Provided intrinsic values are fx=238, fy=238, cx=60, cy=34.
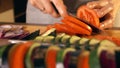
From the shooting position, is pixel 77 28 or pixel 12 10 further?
pixel 12 10

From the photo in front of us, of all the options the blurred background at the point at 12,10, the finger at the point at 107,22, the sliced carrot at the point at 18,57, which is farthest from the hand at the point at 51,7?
the blurred background at the point at 12,10

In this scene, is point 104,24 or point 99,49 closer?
point 99,49

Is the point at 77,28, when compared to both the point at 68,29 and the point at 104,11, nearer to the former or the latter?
the point at 68,29

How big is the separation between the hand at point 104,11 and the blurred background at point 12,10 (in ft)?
2.09

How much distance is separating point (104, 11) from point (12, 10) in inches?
30.7

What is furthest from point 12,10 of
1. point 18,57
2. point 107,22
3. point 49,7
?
point 18,57

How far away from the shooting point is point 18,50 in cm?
25

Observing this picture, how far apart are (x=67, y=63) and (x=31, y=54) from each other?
4cm

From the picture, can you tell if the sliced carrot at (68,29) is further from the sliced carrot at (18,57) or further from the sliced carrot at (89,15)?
the sliced carrot at (18,57)

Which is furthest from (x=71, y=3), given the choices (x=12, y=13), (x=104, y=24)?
(x=12, y=13)

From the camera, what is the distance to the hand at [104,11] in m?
0.65

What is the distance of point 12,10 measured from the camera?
1335 mm

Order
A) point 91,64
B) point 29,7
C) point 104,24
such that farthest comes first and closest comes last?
1. point 29,7
2. point 104,24
3. point 91,64

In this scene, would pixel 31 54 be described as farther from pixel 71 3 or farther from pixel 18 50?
pixel 71 3
